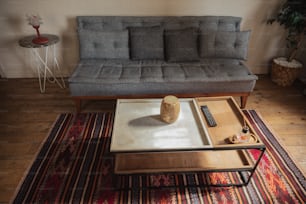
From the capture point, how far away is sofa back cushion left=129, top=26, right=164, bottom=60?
2408 millimetres

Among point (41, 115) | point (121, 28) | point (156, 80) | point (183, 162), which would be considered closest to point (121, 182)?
point (183, 162)

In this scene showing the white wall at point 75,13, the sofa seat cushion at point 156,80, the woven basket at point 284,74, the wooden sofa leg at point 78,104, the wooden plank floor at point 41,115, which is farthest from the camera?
the woven basket at point 284,74

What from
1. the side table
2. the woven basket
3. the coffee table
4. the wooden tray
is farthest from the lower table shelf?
the side table

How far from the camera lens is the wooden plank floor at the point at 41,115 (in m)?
1.71

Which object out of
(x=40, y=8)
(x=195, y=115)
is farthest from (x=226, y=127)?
(x=40, y=8)

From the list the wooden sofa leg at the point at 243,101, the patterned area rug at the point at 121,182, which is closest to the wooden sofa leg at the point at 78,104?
the patterned area rug at the point at 121,182

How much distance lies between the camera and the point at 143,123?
1.49m

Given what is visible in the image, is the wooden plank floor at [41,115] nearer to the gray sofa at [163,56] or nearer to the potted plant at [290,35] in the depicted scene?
the potted plant at [290,35]

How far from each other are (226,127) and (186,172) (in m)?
0.43

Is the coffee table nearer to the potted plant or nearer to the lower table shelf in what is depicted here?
the lower table shelf

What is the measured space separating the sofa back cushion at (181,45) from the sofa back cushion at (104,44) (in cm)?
51

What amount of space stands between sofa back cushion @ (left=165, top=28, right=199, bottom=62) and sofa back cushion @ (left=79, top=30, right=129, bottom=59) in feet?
1.68

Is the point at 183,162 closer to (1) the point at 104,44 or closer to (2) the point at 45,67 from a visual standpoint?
(1) the point at 104,44

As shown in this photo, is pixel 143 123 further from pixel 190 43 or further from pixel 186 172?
pixel 190 43
